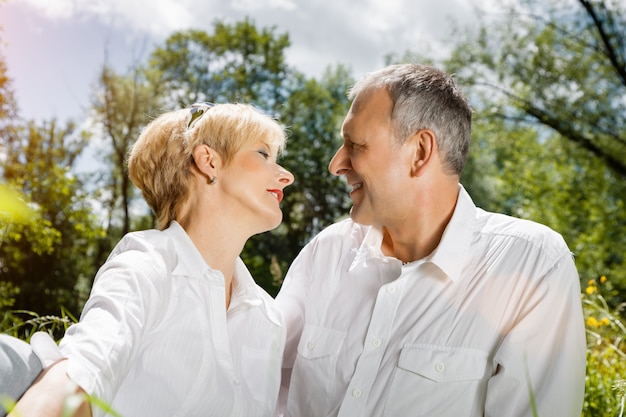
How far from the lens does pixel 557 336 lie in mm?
1687

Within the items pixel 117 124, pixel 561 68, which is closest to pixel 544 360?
pixel 561 68

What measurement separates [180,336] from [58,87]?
49.4 ft

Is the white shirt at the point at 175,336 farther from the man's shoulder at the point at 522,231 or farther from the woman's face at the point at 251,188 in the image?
the man's shoulder at the point at 522,231

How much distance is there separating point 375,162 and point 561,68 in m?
9.59

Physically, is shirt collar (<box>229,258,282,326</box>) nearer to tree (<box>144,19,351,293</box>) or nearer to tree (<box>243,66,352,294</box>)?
tree (<box>243,66,352,294</box>)

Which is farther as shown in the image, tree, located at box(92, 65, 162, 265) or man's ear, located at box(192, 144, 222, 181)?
tree, located at box(92, 65, 162, 265)

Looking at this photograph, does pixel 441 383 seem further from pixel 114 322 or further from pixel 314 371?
pixel 114 322

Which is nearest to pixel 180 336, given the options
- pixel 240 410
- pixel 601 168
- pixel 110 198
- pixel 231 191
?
pixel 240 410

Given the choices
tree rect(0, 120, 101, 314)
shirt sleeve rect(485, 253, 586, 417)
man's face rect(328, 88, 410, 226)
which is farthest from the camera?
tree rect(0, 120, 101, 314)

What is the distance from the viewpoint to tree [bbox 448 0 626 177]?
33.2 feet

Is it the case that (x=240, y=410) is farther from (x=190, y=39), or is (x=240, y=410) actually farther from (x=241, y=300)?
(x=190, y=39)

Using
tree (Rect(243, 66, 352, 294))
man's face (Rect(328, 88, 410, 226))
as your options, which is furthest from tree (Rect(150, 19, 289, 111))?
man's face (Rect(328, 88, 410, 226))

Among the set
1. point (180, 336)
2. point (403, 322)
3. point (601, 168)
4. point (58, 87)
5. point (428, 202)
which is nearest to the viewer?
point (180, 336)

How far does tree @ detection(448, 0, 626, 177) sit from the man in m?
8.81
